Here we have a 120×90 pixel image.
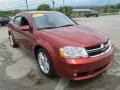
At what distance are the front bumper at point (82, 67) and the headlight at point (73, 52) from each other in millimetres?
81

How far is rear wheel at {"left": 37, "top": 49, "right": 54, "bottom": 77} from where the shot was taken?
4148mm

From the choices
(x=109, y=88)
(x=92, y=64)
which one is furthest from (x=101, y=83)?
(x=92, y=64)

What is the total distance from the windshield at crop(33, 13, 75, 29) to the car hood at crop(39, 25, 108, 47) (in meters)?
0.41

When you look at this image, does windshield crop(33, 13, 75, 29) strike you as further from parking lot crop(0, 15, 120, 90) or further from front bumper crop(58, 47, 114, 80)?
front bumper crop(58, 47, 114, 80)

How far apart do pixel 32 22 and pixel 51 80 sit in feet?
5.49

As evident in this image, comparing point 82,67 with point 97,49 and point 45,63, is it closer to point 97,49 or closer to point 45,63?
point 97,49

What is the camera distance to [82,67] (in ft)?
11.9

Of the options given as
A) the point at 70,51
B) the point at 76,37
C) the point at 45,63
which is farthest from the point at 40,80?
the point at 76,37

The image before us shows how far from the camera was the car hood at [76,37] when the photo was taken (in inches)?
151

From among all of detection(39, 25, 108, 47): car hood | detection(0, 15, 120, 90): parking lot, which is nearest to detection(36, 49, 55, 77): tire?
detection(0, 15, 120, 90): parking lot

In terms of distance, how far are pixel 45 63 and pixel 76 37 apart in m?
0.98

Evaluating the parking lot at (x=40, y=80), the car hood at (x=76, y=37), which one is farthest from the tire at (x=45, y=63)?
the car hood at (x=76, y=37)

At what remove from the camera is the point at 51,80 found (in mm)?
4328

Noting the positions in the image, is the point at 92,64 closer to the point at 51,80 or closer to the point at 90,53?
the point at 90,53
